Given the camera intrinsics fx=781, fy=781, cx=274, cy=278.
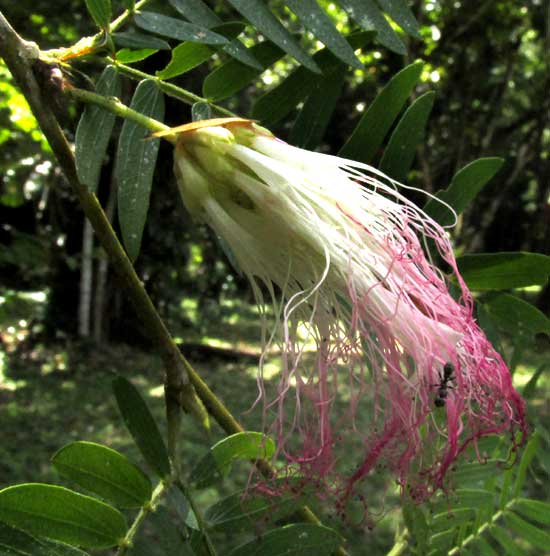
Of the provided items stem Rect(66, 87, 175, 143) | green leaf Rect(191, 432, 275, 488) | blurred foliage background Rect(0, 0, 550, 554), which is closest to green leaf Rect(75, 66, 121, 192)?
stem Rect(66, 87, 175, 143)

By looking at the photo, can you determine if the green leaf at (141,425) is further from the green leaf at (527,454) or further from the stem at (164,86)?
the green leaf at (527,454)

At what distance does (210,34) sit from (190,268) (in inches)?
209

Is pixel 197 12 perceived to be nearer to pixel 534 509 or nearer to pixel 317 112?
pixel 317 112

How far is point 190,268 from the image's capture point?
5.99 m

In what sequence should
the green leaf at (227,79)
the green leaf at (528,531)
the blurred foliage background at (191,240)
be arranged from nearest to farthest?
the green leaf at (227,79) → the green leaf at (528,531) → the blurred foliage background at (191,240)

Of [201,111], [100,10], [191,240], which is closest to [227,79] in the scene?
[201,111]

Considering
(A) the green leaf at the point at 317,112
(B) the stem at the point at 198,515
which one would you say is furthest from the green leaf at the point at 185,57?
(B) the stem at the point at 198,515

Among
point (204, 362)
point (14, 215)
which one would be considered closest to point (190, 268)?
point (204, 362)

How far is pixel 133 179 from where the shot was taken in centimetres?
71

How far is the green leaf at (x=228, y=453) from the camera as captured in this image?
2.31 feet

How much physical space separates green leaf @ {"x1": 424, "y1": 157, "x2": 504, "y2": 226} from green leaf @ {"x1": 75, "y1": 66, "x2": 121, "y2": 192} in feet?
1.18

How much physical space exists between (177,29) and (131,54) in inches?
3.1

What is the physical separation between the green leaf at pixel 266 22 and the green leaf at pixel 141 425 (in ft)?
1.09

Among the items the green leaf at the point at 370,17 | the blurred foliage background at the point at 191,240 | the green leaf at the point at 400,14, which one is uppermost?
the green leaf at the point at 400,14
